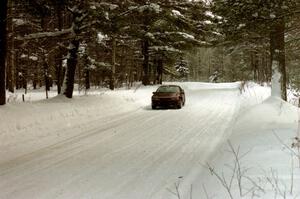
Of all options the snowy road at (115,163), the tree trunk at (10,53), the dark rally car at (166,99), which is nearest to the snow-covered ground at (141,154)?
the snowy road at (115,163)

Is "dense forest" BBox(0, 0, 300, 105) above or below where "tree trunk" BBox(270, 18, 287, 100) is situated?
above

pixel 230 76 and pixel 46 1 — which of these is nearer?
pixel 46 1

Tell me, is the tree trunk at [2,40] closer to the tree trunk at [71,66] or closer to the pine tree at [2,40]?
the pine tree at [2,40]

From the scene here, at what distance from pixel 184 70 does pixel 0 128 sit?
65729mm

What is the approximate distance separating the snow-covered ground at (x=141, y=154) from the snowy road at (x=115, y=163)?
2 centimetres

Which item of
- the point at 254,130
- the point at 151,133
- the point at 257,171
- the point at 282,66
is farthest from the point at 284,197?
the point at 282,66

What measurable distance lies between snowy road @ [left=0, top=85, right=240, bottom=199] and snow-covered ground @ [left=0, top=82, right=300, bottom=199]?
2 centimetres

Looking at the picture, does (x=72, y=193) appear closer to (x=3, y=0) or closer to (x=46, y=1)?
(x=46, y=1)

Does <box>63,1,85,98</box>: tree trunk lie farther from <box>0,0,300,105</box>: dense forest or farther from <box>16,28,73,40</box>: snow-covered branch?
<box>16,28,73,40</box>: snow-covered branch

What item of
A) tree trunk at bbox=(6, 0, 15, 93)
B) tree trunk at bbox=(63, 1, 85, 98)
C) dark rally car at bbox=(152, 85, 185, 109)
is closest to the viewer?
tree trunk at bbox=(63, 1, 85, 98)

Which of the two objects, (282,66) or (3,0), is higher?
(3,0)

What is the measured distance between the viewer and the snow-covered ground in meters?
7.66

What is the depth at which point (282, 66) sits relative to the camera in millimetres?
19531

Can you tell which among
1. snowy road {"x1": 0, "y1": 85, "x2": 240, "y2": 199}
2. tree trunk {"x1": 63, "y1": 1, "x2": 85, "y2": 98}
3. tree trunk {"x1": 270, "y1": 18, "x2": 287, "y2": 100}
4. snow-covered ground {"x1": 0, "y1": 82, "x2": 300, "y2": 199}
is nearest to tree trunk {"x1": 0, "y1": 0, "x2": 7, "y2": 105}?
snow-covered ground {"x1": 0, "y1": 82, "x2": 300, "y2": 199}
